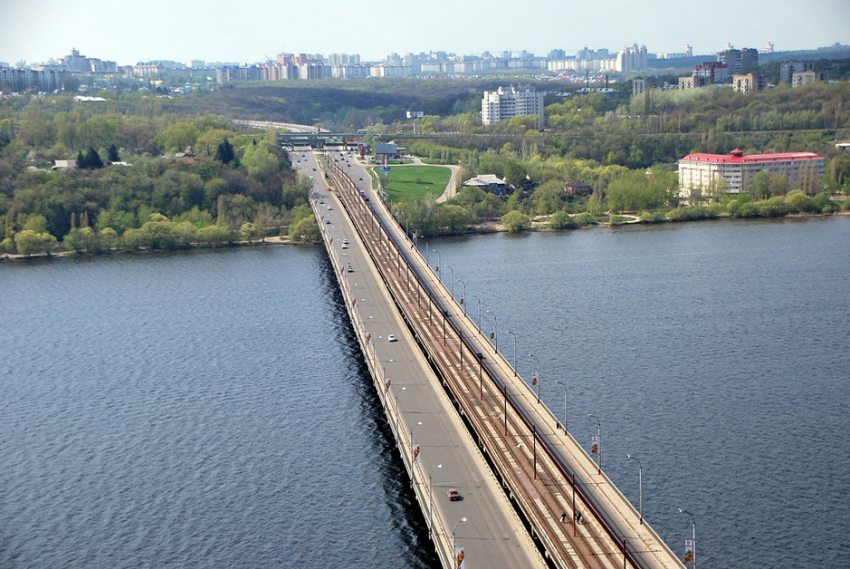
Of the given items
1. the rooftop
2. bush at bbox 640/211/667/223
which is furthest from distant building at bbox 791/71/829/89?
bush at bbox 640/211/667/223

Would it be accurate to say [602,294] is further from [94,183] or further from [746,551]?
[94,183]

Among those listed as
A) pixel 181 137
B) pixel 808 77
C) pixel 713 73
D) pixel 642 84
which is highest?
pixel 713 73

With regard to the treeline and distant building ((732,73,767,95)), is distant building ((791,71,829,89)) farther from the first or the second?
the treeline

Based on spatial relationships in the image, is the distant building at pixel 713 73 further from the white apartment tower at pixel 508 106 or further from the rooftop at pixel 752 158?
the rooftop at pixel 752 158

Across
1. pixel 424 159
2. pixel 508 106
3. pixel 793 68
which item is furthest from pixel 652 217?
pixel 793 68

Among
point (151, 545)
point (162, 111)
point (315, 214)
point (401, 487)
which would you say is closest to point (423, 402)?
point (401, 487)

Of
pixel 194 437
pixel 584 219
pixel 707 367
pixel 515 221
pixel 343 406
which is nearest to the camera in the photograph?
pixel 194 437

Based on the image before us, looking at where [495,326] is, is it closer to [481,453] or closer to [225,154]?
[481,453]
